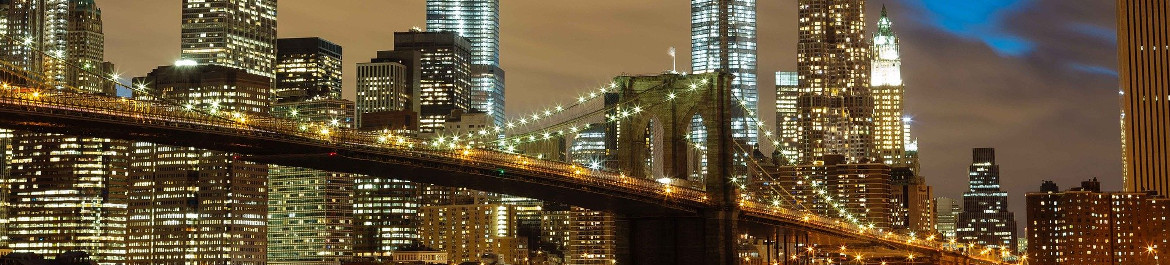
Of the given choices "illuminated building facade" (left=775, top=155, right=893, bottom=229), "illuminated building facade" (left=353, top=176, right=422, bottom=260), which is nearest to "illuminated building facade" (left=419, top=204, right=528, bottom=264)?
"illuminated building facade" (left=353, top=176, right=422, bottom=260)

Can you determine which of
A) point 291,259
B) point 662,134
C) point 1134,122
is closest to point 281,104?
point 291,259

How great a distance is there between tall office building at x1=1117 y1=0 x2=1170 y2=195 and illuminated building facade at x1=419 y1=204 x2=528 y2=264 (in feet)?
179

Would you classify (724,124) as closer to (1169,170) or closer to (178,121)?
(178,121)

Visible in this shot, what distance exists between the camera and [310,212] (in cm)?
17638

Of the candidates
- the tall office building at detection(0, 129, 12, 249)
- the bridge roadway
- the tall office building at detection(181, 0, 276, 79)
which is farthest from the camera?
the tall office building at detection(181, 0, 276, 79)

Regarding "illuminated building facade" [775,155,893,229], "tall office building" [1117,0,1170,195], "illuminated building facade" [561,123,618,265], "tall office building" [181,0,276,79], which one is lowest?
"illuminated building facade" [561,123,618,265]

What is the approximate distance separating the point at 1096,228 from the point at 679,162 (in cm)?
6518

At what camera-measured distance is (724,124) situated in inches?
2830

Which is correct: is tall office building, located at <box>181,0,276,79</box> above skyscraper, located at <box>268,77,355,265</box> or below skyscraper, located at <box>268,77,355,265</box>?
above

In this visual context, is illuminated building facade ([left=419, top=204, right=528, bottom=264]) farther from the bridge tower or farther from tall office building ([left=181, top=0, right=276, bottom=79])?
the bridge tower

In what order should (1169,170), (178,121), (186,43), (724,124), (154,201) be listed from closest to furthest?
1. (178,121)
2. (724,124)
3. (1169,170)
4. (154,201)
5. (186,43)

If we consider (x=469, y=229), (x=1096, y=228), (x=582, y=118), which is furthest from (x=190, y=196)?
(x=582, y=118)

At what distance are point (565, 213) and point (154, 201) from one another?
1458 inches

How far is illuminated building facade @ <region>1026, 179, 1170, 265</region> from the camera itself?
127625 mm
